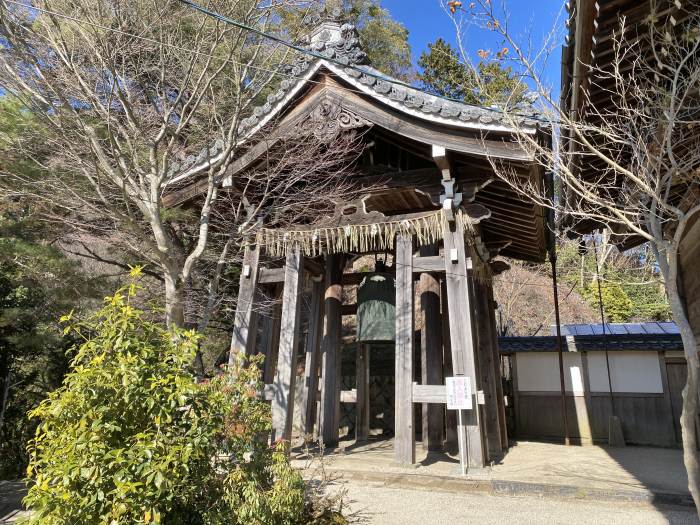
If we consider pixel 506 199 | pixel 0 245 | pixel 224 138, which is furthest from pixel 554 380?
pixel 0 245

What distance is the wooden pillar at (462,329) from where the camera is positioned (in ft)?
19.6

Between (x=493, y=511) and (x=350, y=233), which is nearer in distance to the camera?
(x=493, y=511)

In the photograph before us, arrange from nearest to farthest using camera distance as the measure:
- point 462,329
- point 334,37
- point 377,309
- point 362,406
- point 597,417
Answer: point 462,329 < point 377,309 < point 334,37 < point 362,406 < point 597,417

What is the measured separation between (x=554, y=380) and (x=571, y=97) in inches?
372

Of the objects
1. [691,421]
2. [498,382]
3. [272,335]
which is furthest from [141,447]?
[498,382]

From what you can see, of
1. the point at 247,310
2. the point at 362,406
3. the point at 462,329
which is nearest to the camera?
the point at 462,329

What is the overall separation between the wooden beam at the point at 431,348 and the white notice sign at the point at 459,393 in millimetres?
1342

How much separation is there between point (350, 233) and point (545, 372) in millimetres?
7550

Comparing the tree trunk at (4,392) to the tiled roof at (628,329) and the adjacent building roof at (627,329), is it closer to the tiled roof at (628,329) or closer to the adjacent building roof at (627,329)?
the adjacent building roof at (627,329)

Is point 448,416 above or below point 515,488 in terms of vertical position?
above

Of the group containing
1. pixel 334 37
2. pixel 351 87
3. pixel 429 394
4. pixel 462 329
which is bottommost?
pixel 429 394

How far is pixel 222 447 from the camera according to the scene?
352cm

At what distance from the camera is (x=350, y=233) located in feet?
24.1

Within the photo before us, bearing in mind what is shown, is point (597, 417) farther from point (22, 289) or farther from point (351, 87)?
point (22, 289)
